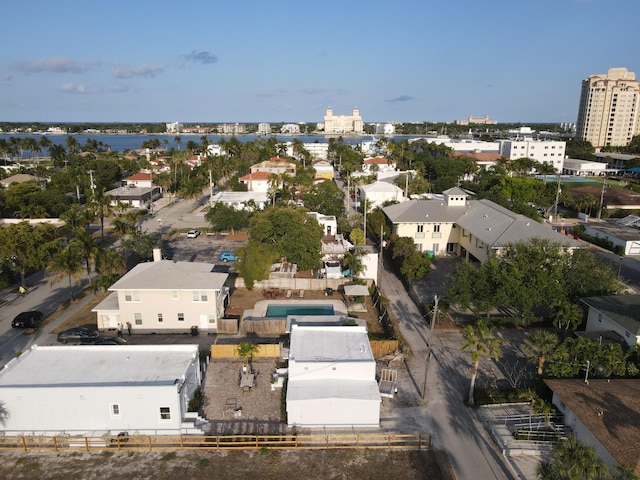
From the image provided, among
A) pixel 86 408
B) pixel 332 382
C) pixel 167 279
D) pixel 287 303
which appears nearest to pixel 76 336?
pixel 167 279

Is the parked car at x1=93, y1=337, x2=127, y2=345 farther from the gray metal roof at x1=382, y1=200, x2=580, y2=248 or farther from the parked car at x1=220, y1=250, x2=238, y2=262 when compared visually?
the gray metal roof at x1=382, y1=200, x2=580, y2=248

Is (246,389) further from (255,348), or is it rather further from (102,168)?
(102,168)

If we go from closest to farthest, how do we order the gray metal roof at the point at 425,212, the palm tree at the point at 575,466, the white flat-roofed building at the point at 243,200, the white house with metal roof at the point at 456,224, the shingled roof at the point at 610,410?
1. the palm tree at the point at 575,466
2. the shingled roof at the point at 610,410
3. the white house with metal roof at the point at 456,224
4. the gray metal roof at the point at 425,212
5. the white flat-roofed building at the point at 243,200

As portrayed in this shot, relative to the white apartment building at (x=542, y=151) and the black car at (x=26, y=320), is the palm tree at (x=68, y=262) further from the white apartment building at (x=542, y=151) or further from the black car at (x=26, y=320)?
the white apartment building at (x=542, y=151)

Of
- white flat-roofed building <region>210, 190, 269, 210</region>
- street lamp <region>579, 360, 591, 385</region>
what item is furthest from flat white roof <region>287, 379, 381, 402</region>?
white flat-roofed building <region>210, 190, 269, 210</region>

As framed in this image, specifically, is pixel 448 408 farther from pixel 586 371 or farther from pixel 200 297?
pixel 200 297

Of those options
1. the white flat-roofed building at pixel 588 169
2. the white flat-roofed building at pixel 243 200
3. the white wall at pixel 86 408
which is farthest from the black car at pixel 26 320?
the white flat-roofed building at pixel 588 169
